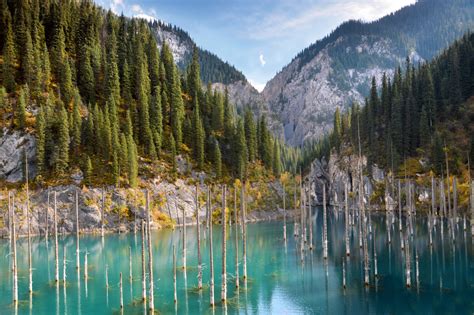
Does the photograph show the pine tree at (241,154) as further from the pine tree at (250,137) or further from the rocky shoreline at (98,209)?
the rocky shoreline at (98,209)

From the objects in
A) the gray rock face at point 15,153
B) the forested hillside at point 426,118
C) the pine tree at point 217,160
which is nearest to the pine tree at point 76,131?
the gray rock face at point 15,153

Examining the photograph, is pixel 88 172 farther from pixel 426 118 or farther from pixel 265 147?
pixel 426 118

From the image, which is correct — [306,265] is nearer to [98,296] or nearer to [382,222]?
[98,296]

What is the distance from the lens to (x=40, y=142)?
353 ft

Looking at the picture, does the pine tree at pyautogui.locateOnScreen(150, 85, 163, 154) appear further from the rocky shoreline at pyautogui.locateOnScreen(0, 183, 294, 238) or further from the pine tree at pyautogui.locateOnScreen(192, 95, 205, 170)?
the rocky shoreline at pyautogui.locateOnScreen(0, 183, 294, 238)

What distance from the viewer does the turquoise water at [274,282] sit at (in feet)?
142

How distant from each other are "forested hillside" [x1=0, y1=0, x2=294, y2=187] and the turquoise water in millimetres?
33972

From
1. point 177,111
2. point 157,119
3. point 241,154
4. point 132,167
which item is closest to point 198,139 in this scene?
point 177,111

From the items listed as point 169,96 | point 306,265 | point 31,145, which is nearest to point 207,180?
point 169,96

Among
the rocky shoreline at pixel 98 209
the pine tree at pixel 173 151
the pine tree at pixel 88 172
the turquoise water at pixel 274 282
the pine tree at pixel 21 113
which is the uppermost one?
the pine tree at pixel 21 113

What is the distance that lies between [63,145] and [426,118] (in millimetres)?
110066

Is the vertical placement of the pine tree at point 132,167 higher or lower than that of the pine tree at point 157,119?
lower

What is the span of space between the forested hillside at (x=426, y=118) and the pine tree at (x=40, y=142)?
86064mm

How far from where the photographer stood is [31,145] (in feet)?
362
